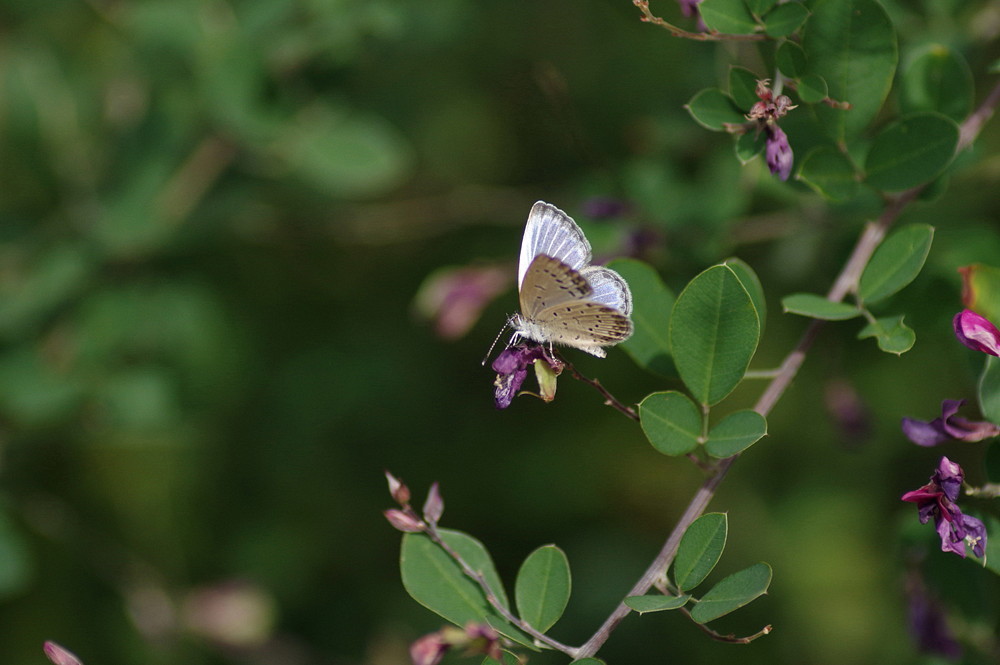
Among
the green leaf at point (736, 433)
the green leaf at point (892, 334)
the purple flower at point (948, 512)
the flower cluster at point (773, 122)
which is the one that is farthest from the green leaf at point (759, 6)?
the purple flower at point (948, 512)

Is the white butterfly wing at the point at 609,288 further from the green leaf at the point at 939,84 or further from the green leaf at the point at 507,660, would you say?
the green leaf at the point at 939,84

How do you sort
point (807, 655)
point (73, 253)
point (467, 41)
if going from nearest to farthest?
point (73, 253)
point (807, 655)
point (467, 41)

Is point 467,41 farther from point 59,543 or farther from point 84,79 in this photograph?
point 59,543

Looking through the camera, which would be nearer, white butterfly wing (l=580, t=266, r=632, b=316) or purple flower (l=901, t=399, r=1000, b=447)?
purple flower (l=901, t=399, r=1000, b=447)

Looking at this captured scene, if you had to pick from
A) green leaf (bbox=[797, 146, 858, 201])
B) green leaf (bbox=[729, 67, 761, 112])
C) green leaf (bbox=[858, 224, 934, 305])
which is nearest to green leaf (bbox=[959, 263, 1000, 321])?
green leaf (bbox=[858, 224, 934, 305])

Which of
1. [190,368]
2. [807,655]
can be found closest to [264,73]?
[190,368]

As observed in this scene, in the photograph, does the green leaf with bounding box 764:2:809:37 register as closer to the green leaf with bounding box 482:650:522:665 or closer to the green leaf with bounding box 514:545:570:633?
the green leaf with bounding box 514:545:570:633
